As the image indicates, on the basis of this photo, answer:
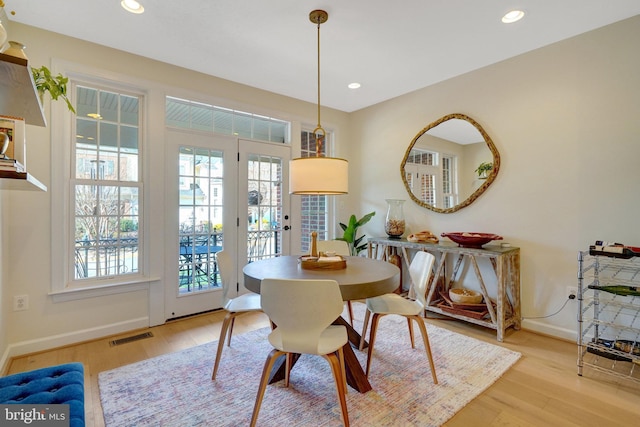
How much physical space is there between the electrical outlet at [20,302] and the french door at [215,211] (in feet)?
3.38

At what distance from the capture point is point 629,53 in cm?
234

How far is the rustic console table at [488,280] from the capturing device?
2660 mm

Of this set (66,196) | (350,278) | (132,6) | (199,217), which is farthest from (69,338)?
(132,6)

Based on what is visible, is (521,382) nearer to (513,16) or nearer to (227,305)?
(227,305)

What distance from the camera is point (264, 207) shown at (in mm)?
3771

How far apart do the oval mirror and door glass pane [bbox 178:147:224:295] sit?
2.36 m

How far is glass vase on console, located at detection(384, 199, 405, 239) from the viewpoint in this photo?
3.73 metres

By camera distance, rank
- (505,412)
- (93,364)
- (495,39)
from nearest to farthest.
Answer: (505,412) → (93,364) → (495,39)

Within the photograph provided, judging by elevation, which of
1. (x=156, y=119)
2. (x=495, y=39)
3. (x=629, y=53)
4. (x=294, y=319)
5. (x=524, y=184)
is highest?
(x=495, y=39)

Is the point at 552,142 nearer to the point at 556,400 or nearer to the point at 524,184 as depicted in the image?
the point at 524,184

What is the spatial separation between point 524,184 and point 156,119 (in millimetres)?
3652

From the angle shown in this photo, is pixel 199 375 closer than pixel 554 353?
Yes

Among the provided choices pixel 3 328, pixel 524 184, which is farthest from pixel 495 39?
pixel 3 328

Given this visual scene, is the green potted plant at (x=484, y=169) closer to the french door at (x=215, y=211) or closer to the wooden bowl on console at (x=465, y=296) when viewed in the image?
the wooden bowl on console at (x=465, y=296)
